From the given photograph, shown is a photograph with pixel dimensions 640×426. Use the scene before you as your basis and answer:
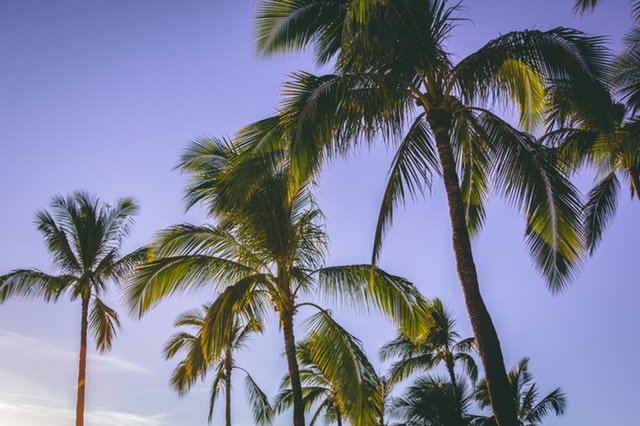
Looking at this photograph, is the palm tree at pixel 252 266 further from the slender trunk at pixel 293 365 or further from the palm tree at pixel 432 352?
the palm tree at pixel 432 352

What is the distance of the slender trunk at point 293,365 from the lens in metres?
10.8

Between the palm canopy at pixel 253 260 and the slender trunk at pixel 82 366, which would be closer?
the palm canopy at pixel 253 260

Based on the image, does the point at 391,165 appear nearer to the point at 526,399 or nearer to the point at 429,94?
the point at 429,94

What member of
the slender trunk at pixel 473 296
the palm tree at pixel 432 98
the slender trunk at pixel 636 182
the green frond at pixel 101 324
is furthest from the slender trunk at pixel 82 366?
the slender trunk at pixel 636 182

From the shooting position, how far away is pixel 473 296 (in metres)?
6.70

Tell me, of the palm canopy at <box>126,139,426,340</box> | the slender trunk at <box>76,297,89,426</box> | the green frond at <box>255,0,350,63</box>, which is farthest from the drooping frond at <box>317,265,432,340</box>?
the slender trunk at <box>76,297,89,426</box>

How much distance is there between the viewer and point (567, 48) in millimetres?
7805

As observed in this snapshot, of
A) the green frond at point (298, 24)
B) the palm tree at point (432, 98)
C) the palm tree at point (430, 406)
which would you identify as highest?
the green frond at point (298, 24)

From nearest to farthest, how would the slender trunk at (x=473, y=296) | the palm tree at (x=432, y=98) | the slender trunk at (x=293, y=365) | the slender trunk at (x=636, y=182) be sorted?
1. the slender trunk at (x=473, y=296)
2. the palm tree at (x=432, y=98)
3. the slender trunk at (x=293, y=365)
4. the slender trunk at (x=636, y=182)

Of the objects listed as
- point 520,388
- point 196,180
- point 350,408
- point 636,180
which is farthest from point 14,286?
point 520,388

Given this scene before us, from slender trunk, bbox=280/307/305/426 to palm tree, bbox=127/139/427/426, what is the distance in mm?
20

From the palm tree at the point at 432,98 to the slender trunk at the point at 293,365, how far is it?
393cm

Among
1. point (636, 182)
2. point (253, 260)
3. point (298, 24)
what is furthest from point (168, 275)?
point (636, 182)

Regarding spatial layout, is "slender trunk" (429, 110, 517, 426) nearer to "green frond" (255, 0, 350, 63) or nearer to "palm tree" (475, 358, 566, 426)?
"green frond" (255, 0, 350, 63)
